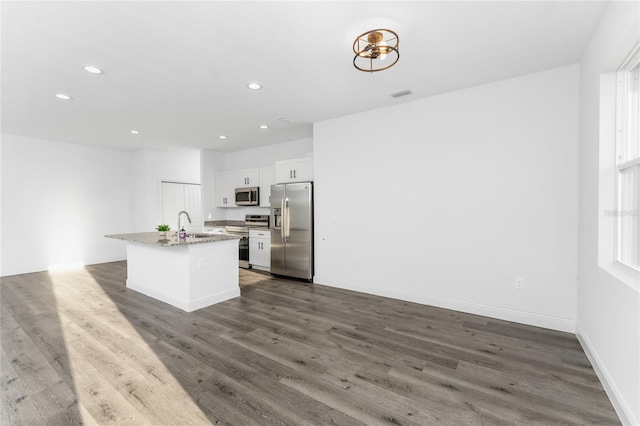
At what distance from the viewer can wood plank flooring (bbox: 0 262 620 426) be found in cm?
181

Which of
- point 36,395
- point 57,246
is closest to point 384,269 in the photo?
point 36,395

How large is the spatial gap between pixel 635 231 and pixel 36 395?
14.2 ft

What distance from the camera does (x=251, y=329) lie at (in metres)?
3.05

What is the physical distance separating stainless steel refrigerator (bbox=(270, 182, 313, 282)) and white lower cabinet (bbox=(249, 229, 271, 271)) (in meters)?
0.31

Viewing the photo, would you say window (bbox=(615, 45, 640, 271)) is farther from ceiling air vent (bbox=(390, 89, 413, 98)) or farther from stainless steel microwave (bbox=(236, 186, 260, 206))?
stainless steel microwave (bbox=(236, 186, 260, 206))

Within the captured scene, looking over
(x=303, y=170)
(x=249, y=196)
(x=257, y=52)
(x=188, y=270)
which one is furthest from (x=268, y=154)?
(x=257, y=52)

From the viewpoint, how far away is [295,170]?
542 centimetres

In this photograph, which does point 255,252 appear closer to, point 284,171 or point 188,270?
point 284,171

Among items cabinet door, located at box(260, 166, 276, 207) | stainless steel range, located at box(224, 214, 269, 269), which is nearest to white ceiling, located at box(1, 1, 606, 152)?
cabinet door, located at box(260, 166, 276, 207)

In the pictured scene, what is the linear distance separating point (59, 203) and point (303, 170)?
5.48 meters

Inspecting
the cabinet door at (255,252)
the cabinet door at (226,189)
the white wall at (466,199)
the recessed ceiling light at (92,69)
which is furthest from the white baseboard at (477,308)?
the recessed ceiling light at (92,69)

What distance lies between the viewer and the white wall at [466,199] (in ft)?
9.80

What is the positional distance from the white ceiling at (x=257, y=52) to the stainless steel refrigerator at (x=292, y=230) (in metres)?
1.48

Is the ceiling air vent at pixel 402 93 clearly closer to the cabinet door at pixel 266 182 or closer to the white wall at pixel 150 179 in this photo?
the cabinet door at pixel 266 182
